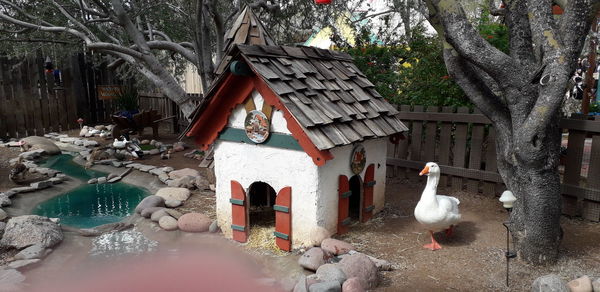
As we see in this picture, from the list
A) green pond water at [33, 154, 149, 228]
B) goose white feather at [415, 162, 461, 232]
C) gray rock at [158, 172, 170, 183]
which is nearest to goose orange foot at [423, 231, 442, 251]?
goose white feather at [415, 162, 461, 232]

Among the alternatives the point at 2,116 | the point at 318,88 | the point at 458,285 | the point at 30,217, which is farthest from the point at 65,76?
the point at 458,285

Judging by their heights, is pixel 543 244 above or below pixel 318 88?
below

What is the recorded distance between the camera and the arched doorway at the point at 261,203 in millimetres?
5480

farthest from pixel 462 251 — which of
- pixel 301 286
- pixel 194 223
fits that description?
pixel 194 223

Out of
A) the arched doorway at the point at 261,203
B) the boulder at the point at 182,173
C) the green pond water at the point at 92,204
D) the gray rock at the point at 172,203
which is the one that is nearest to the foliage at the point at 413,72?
the arched doorway at the point at 261,203

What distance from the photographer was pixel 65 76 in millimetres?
13672

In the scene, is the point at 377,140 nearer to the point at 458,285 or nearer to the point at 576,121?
the point at 458,285

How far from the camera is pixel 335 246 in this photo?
13.3 feet

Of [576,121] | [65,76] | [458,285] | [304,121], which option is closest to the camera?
[458,285]

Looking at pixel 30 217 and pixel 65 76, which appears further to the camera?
pixel 65 76

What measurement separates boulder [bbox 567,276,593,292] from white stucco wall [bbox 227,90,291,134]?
2.83m

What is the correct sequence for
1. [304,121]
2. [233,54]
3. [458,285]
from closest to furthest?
[458,285] < [304,121] < [233,54]

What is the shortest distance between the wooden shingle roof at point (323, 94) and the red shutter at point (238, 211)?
4.30 feet

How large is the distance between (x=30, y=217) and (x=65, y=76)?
10457 mm
